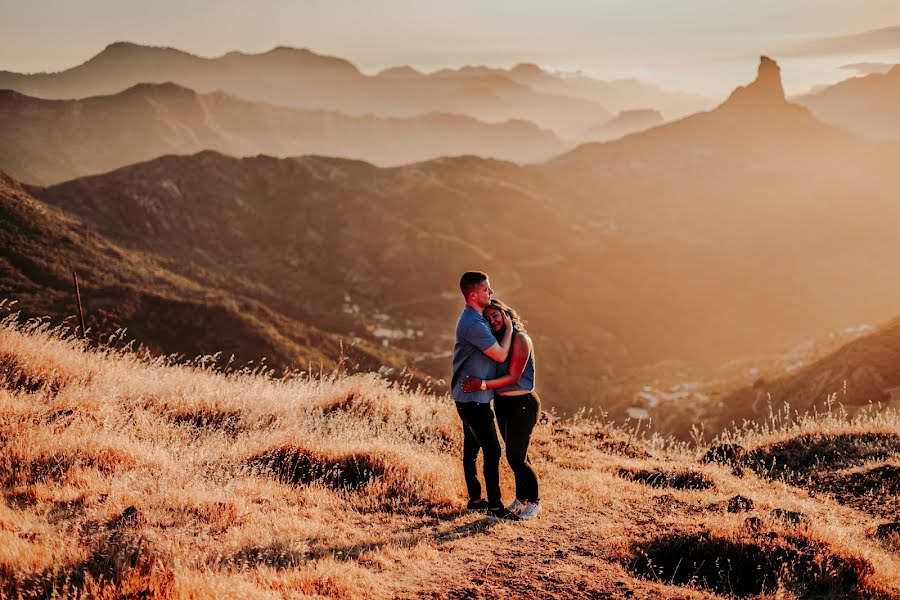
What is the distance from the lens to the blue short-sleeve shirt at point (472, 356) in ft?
17.5

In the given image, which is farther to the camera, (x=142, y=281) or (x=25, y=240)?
(x=142, y=281)

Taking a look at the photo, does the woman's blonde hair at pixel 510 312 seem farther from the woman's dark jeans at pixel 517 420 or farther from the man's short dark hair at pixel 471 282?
the woman's dark jeans at pixel 517 420

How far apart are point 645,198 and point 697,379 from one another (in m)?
95.7

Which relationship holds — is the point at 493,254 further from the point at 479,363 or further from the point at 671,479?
the point at 479,363

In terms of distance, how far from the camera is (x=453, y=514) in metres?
5.82

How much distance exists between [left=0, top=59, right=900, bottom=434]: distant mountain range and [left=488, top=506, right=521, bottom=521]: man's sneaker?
51.4 metres

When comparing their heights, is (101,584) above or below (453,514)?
above

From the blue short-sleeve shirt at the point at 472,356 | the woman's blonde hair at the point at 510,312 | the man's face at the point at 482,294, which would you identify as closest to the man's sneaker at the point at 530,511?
the blue short-sleeve shirt at the point at 472,356

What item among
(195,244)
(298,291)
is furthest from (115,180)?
(298,291)

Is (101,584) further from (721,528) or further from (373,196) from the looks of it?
(373,196)

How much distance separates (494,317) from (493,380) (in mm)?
657

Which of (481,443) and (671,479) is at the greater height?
(481,443)

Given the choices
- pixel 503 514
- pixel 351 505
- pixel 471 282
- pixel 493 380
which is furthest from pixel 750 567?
pixel 351 505

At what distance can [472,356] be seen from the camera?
217 inches
